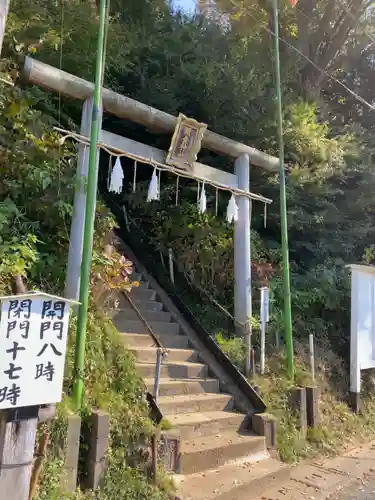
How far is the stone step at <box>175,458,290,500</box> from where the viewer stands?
475 cm

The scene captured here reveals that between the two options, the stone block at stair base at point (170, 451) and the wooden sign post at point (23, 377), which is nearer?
the wooden sign post at point (23, 377)

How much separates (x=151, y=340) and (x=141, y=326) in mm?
375

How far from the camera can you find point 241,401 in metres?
6.71

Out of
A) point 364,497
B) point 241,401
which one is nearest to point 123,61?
point 241,401

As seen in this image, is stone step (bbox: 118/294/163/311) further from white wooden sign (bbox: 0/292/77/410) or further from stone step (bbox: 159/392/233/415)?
white wooden sign (bbox: 0/292/77/410)

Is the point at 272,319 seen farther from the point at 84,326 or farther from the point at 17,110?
the point at 17,110

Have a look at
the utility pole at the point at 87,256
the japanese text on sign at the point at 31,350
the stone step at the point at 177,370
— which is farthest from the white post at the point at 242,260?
the japanese text on sign at the point at 31,350

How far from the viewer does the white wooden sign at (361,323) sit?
8.77 metres

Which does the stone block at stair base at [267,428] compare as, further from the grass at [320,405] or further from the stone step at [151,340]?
the stone step at [151,340]

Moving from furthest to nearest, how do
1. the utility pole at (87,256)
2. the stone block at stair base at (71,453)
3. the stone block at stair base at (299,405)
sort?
the stone block at stair base at (299,405) → the utility pole at (87,256) → the stone block at stair base at (71,453)


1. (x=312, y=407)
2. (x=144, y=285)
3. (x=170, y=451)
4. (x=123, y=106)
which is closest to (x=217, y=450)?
(x=170, y=451)

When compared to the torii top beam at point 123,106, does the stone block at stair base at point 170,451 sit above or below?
below

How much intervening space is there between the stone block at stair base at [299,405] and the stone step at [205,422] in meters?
1.21

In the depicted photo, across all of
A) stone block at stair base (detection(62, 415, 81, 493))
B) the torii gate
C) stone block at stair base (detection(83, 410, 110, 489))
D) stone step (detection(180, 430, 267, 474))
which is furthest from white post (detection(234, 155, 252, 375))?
stone block at stair base (detection(62, 415, 81, 493))
